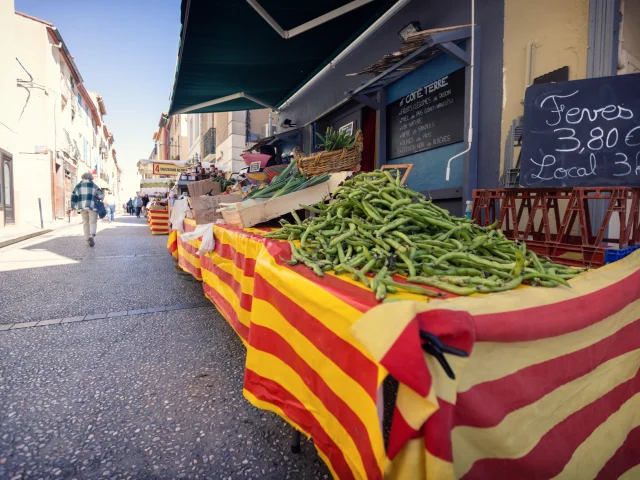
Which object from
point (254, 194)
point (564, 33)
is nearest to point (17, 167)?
point (254, 194)

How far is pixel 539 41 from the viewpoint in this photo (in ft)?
12.7

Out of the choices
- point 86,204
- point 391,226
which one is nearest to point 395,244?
point 391,226

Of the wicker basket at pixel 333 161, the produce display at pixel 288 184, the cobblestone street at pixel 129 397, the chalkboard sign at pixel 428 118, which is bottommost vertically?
the cobblestone street at pixel 129 397

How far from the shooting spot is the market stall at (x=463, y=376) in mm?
962

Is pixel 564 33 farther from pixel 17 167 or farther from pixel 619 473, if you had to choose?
pixel 17 167

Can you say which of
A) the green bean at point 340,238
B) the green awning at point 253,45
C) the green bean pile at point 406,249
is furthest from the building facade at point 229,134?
the green bean at point 340,238

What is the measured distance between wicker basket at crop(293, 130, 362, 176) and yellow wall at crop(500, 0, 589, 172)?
1.97 meters

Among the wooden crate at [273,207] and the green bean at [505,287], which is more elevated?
the wooden crate at [273,207]

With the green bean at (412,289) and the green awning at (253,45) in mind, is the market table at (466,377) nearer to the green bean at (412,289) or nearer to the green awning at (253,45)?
the green bean at (412,289)

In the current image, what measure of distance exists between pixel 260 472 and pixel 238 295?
4.53 feet

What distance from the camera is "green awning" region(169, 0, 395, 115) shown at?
17.3 feet

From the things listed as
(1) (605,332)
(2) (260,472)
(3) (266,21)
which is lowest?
(2) (260,472)

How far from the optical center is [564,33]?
365cm

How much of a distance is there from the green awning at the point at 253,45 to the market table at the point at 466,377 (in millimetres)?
5079
